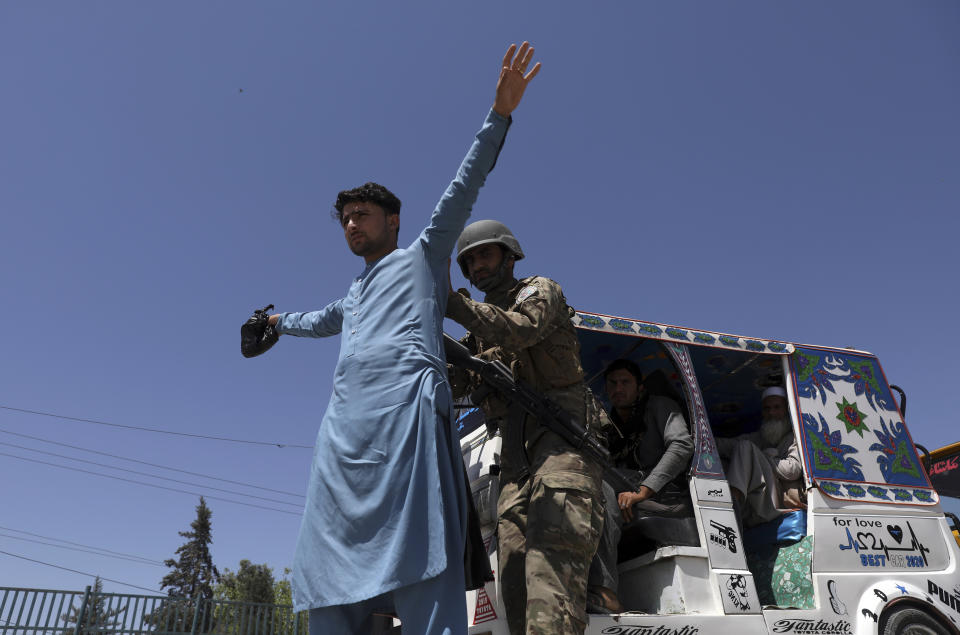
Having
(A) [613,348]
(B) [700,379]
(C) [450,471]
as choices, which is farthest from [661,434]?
(C) [450,471]

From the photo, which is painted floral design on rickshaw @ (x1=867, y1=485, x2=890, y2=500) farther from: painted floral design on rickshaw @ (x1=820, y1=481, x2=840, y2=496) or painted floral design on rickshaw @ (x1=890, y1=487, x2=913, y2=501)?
painted floral design on rickshaw @ (x1=820, y1=481, x2=840, y2=496)

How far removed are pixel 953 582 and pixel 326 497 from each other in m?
4.26

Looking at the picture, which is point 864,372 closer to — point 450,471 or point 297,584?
point 450,471

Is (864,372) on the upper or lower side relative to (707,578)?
upper

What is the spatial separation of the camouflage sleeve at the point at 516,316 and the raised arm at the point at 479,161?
0.33 meters

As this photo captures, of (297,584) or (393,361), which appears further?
(393,361)

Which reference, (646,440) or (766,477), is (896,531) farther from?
(646,440)

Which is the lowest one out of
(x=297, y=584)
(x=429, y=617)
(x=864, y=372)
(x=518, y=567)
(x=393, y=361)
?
(x=429, y=617)

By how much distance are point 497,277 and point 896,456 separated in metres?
3.22

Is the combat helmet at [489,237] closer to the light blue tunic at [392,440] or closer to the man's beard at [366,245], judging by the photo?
the man's beard at [366,245]

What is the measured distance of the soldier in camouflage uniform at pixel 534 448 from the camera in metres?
2.73

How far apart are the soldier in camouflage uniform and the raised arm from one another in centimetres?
35

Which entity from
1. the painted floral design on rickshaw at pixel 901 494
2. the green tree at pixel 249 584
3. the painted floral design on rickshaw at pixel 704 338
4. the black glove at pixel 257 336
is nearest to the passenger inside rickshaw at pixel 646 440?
the painted floral design on rickshaw at pixel 704 338

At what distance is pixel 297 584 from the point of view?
2049mm
